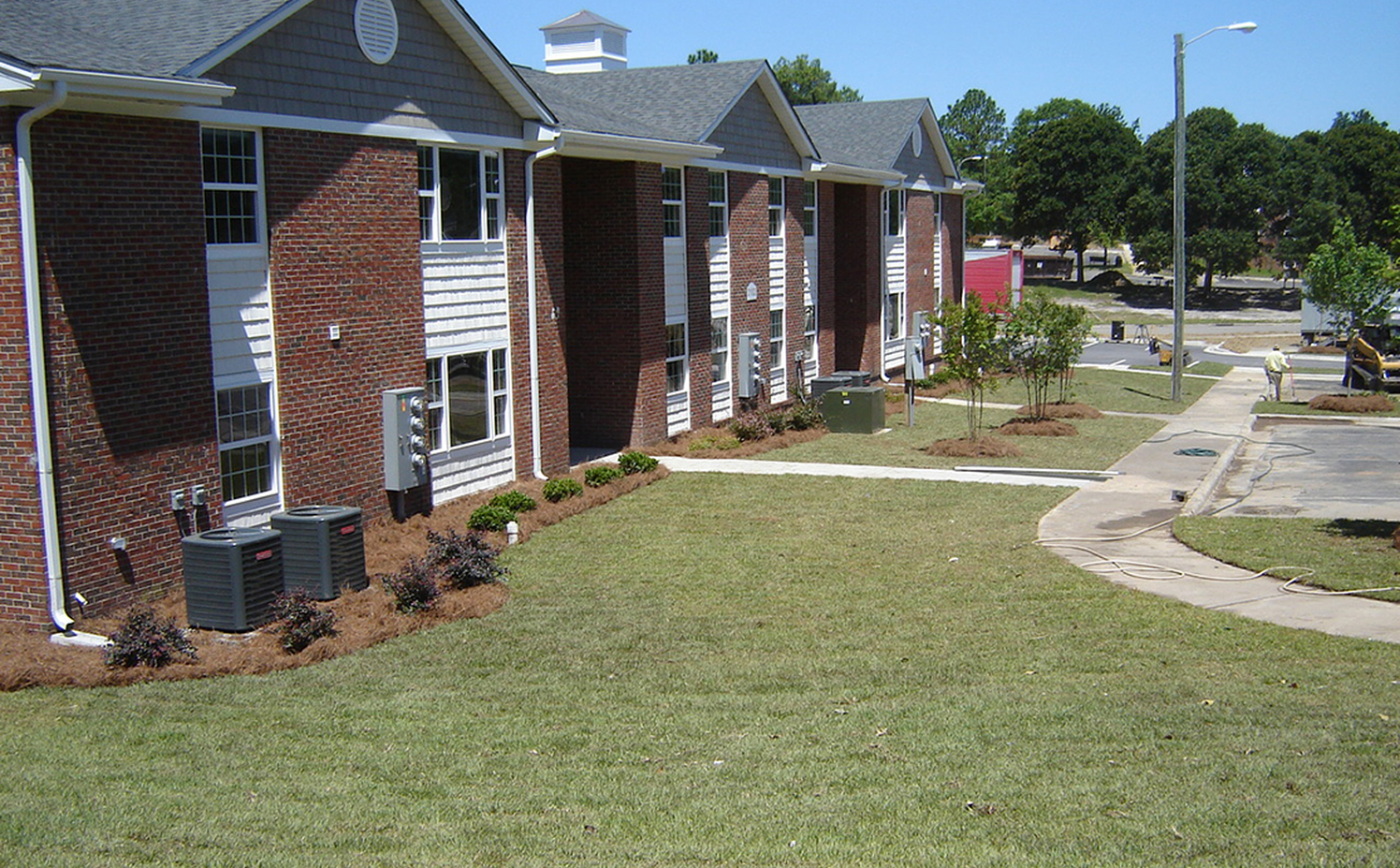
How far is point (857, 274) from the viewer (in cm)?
3619

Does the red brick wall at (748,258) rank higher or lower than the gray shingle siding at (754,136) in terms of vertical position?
lower

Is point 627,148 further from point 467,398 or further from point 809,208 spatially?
point 809,208

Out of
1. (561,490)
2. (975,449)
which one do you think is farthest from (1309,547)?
(561,490)

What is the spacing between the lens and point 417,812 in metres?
7.87

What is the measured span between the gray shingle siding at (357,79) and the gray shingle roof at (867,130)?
60.5 feet

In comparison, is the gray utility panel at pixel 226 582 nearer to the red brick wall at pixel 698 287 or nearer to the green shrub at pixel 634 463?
the green shrub at pixel 634 463

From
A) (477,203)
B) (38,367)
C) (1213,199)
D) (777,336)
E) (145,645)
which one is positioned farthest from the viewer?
(1213,199)

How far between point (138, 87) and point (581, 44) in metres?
21.4

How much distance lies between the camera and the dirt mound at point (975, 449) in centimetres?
2455

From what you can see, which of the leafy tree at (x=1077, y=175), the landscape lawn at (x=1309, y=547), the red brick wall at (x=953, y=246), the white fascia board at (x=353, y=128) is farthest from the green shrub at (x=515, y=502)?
the leafy tree at (x=1077, y=175)

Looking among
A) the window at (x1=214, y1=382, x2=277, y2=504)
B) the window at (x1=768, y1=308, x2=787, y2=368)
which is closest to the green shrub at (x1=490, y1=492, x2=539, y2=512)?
the window at (x1=214, y1=382, x2=277, y2=504)

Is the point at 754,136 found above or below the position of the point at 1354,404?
above

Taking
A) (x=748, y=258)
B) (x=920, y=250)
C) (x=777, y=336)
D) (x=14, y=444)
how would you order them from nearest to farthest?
(x=14, y=444)
(x=748, y=258)
(x=777, y=336)
(x=920, y=250)

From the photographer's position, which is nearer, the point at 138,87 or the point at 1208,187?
the point at 138,87
